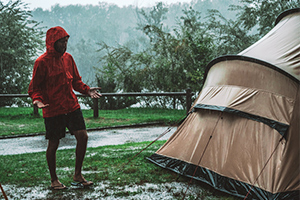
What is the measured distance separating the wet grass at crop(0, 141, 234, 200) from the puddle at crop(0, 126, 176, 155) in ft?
3.19

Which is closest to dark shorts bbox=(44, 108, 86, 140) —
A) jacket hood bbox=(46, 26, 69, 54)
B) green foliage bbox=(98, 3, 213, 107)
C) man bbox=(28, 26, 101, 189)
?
man bbox=(28, 26, 101, 189)

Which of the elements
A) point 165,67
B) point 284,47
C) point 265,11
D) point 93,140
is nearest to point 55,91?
point 284,47

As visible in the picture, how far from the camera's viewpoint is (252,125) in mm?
3863

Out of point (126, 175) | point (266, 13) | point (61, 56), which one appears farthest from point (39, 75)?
point (266, 13)

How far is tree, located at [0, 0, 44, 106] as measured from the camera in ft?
55.0

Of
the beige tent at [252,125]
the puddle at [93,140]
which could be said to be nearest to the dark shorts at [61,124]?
the beige tent at [252,125]

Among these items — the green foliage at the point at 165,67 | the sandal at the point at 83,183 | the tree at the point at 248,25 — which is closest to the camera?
the sandal at the point at 83,183

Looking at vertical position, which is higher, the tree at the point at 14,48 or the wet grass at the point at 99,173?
the tree at the point at 14,48

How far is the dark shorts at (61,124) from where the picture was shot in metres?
3.73

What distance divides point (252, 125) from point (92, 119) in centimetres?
796

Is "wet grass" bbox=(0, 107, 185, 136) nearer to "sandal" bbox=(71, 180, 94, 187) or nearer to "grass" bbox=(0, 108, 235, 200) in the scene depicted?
"grass" bbox=(0, 108, 235, 200)

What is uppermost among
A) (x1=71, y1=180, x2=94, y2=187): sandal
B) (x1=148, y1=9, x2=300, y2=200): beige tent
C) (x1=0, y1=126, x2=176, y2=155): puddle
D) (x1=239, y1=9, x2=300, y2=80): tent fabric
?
(x1=239, y1=9, x2=300, y2=80): tent fabric

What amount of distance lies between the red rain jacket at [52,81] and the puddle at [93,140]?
3.33 m

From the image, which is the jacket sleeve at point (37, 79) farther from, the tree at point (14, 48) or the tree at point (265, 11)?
the tree at point (265, 11)
